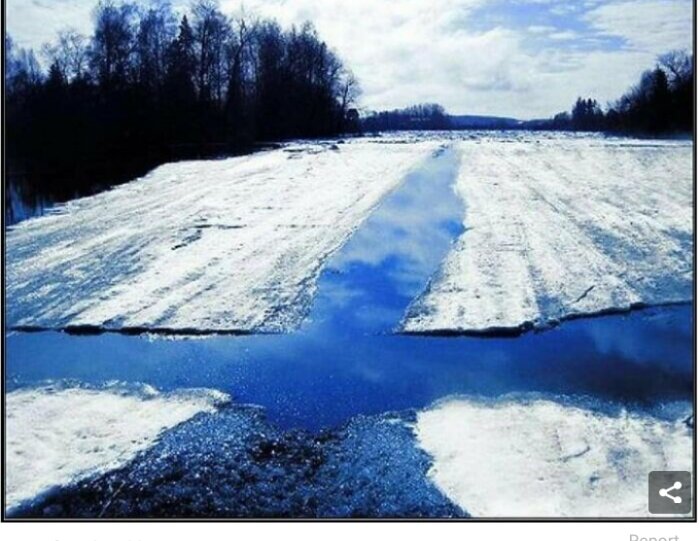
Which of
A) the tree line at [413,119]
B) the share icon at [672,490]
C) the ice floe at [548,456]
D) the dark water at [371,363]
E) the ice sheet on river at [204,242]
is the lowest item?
the share icon at [672,490]

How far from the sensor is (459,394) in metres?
3.56

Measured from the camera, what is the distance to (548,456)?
3125 millimetres

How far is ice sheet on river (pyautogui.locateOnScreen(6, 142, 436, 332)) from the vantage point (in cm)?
425

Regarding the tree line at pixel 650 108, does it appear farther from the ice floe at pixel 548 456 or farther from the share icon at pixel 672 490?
the share icon at pixel 672 490

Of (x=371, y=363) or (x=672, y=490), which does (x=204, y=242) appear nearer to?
(x=371, y=363)

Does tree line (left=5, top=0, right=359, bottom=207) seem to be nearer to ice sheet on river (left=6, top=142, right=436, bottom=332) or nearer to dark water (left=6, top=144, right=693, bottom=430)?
ice sheet on river (left=6, top=142, right=436, bottom=332)

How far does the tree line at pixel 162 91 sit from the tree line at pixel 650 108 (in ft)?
4.53

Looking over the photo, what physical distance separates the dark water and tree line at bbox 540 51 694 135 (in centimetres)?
104

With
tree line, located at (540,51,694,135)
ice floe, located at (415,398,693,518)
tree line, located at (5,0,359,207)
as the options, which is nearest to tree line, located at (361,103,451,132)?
tree line, located at (5,0,359,207)

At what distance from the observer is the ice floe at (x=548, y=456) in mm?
2990

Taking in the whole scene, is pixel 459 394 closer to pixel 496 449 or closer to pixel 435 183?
pixel 496 449

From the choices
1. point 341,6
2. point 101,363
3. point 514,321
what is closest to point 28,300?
point 101,363

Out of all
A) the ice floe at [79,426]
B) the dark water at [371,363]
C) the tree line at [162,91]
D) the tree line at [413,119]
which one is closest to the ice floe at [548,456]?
the dark water at [371,363]

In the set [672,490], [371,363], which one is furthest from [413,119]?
[672,490]
